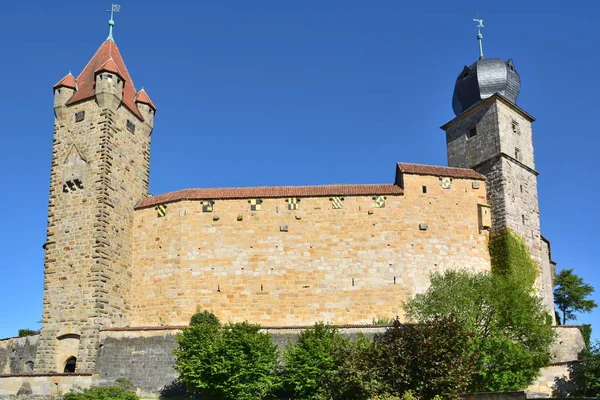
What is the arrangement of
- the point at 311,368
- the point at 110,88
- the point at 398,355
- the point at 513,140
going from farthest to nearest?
the point at 513,140 < the point at 110,88 < the point at 311,368 < the point at 398,355

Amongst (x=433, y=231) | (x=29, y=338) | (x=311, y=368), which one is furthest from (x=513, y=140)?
(x=29, y=338)

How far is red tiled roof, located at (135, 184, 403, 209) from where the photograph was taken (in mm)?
35500

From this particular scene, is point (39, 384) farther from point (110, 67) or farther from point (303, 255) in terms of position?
point (110, 67)

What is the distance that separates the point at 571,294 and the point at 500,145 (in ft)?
57.9

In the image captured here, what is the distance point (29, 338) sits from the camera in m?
33.3

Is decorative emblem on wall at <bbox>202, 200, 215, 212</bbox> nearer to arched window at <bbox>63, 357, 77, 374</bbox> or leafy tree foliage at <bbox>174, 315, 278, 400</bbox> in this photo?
leafy tree foliage at <bbox>174, 315, 278, 400</bbox>

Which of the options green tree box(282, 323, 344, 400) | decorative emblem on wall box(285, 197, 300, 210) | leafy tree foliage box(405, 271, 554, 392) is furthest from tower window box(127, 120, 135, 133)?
leafy tree foliage box(405, 271, 554, 392)

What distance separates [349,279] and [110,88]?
15806mm

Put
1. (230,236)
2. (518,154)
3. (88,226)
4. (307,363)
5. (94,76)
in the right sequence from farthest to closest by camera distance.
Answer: (518,154)
(94,76)
(230,236)
(88,226)
(307,363)

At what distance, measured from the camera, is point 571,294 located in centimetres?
4888

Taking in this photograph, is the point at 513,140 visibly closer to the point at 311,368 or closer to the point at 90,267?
the point at 311,368

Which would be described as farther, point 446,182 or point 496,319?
point 446,182

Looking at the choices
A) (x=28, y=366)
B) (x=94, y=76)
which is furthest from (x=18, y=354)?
(x=94, y=76)

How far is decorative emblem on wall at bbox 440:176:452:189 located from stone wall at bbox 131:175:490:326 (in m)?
0.24
